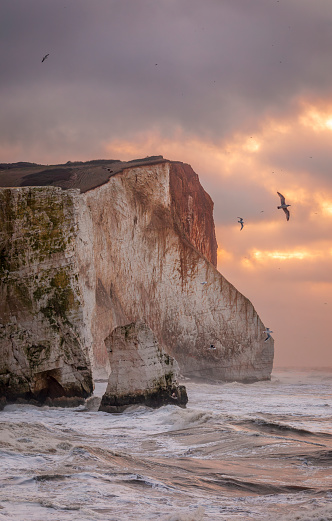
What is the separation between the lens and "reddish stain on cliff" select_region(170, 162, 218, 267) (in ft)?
142

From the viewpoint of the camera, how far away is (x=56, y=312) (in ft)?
75.5

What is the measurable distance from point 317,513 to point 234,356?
3145 centimetres

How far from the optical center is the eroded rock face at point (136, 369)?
20.5 metres

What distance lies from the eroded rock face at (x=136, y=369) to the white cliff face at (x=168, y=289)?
16.4 m

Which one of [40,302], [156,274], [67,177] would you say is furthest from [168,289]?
[40,302]

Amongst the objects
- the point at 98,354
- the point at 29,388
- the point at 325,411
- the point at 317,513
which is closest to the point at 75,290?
the point at 29,388

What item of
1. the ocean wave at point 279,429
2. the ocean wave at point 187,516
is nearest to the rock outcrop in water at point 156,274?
the ocean wave at point 279,429

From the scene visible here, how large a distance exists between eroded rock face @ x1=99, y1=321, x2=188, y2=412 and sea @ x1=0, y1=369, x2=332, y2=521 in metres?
0.54

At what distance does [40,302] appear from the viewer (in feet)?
75.2

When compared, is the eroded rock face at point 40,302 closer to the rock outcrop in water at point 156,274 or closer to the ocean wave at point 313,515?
the rock outcrop in water at point 156,274

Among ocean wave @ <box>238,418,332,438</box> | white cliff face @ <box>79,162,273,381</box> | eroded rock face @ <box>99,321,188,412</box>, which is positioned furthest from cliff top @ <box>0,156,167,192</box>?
ocean wave @ <box>238,418,332,438</box>

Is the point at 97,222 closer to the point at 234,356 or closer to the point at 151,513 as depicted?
the point at 234,356

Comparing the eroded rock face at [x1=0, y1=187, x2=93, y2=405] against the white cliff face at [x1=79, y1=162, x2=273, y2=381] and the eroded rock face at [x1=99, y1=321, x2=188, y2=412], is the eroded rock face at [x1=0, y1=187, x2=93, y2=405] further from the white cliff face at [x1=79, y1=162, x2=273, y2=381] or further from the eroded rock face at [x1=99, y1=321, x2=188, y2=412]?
the white cliff face at [x1=79, y1=162, x2=273, y2=381]

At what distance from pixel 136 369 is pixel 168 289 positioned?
19.6 meters
